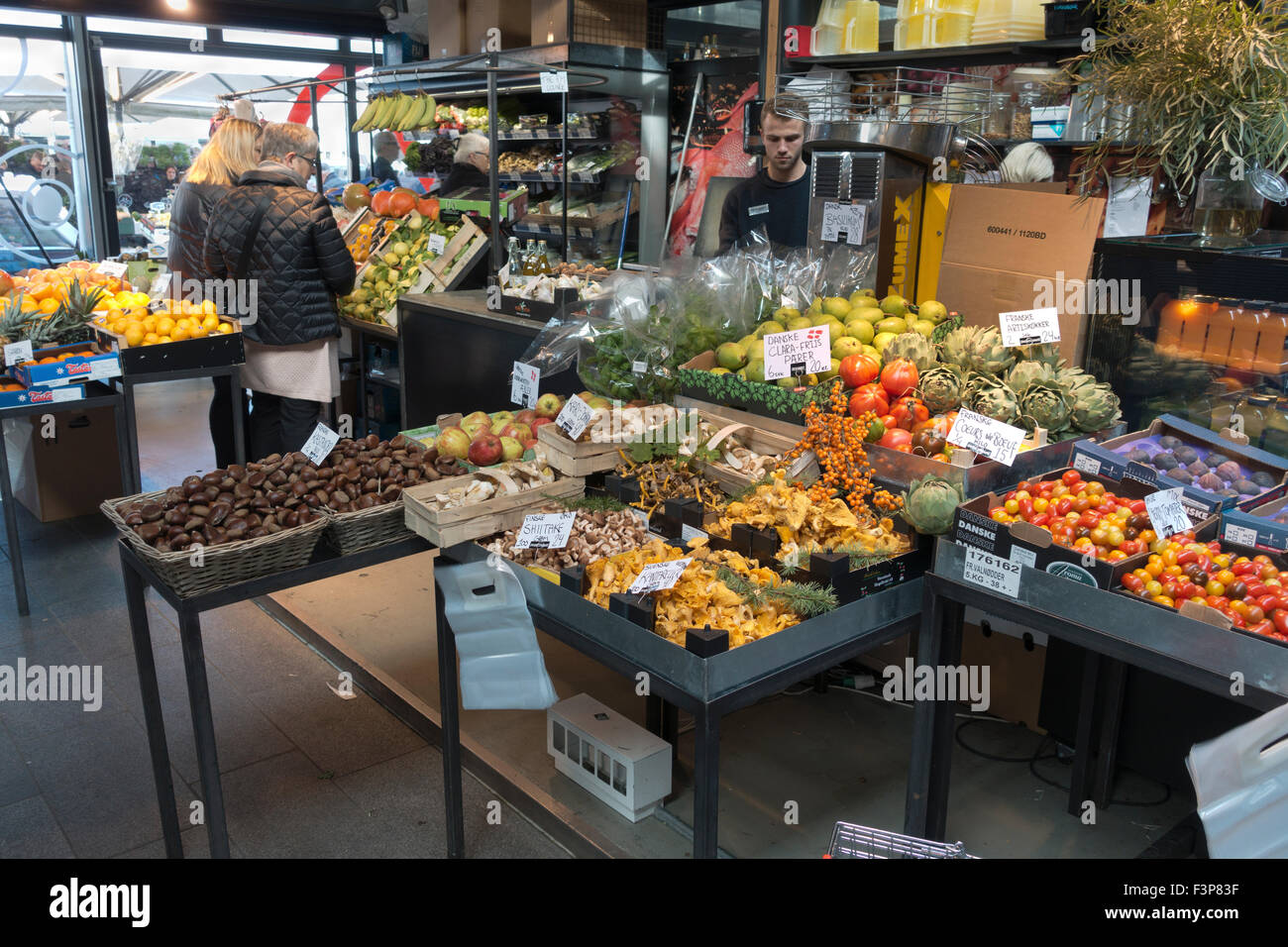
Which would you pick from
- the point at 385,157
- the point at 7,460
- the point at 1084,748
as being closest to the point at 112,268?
the point at 7,460

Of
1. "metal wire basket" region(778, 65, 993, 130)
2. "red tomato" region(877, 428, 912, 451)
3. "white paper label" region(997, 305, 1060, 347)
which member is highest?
"metal wire basket" region(778, 65, 993, 130)

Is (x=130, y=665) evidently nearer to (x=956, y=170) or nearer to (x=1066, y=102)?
(x=956, y=170)

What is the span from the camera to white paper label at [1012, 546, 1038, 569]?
207 cm

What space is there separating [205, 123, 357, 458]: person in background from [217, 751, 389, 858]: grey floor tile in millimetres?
2450

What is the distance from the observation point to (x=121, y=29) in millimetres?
8938

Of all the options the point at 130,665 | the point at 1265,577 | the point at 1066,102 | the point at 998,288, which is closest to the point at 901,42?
the point at 1066,102

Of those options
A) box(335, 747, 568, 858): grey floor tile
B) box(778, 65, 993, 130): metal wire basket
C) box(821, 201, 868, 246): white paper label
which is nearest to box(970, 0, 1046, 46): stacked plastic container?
box(778, 65, 993, 130): metal wire basket

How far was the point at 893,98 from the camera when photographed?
4.03m

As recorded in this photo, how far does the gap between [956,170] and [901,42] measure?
2.86ft

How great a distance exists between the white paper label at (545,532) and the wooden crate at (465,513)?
0.14 m

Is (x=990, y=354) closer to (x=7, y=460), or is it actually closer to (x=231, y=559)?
(x=231, y=559)

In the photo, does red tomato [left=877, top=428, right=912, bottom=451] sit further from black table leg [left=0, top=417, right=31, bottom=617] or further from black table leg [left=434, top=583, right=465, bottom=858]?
black table leg [left=0, top=417, right=31, bottom=617]

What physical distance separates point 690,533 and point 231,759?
176 centimetres

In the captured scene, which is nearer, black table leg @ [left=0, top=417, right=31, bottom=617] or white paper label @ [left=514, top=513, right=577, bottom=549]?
white paper label @ [left=514, top=513, right=577, bottom=549]
